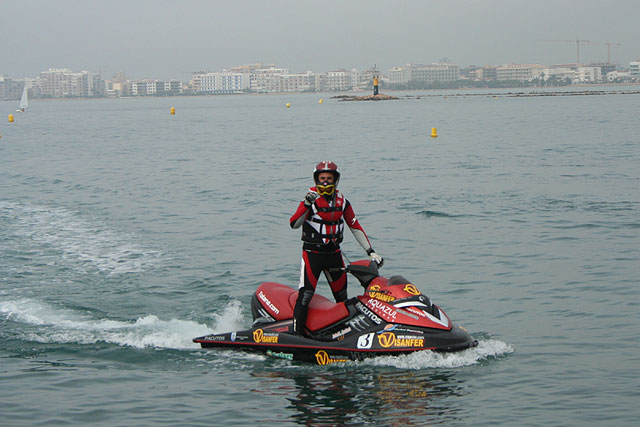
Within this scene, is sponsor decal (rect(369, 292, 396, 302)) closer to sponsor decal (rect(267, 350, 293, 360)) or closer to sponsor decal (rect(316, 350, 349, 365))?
sponsor decal (rect(316, 350, 349, 365))

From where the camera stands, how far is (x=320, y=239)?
9.54 m

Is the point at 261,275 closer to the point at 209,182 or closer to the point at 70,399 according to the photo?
the point at 70,399

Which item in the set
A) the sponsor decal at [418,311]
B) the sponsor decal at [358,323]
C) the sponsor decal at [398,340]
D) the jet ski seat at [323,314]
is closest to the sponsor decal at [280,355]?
the jet ski seat at [323,314]

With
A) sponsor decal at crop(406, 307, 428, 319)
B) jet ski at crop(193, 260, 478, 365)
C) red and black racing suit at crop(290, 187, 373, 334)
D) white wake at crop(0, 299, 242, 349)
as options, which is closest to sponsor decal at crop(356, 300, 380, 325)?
jet ski at crop(193, 260, 478, 365)

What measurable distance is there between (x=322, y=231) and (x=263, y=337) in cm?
161

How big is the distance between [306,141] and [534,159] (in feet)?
70.3

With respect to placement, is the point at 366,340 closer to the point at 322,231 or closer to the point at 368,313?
the point at 368,313

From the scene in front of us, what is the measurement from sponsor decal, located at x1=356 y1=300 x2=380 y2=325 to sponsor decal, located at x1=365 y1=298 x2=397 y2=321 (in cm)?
8

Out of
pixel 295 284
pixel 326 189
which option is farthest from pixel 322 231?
pixel 295 284

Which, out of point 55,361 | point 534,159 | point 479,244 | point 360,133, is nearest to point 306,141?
point 360,133

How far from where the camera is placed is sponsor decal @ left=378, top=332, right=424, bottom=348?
9.24 metres

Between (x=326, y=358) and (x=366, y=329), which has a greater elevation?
(x=366, y=329)

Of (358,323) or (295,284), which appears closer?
(358,323)

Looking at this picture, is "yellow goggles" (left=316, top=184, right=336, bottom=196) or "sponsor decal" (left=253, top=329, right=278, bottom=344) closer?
"yellow goggles" (left=316, top=184, right=336, bottom=196)
